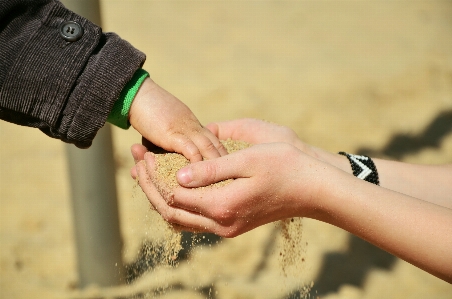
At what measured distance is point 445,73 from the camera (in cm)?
249

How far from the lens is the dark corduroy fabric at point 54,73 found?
3.48ft

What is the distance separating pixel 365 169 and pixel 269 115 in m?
0.90

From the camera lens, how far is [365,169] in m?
1.43

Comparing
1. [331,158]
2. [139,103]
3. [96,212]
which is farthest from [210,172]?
[96,212]

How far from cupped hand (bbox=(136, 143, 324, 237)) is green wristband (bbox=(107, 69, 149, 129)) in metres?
0.22

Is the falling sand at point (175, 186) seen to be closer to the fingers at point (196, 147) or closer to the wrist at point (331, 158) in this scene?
the fingers at point (196, 147)

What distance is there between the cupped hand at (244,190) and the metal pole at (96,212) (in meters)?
0.48

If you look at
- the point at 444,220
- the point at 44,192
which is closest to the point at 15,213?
the point at 44,192

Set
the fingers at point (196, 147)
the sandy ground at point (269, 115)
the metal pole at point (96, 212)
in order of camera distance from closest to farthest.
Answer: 1. the fingers at point (196, 147)
2. the metal pole at point (96, 212)
3. the sandy ground at point (269, 115)

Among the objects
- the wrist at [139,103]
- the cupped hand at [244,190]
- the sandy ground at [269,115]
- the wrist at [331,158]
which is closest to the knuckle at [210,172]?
the cupped hand at [244,190]

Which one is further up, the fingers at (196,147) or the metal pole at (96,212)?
the fingers at (196,147)

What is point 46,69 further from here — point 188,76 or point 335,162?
point 188,76

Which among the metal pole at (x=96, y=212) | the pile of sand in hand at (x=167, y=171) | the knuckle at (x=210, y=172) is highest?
the knuckle at (x=210, y=172)

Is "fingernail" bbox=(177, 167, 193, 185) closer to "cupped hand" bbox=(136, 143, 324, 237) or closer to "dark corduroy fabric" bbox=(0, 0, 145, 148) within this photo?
"cupped hand" bbox=(136, 143, 324, 237)
